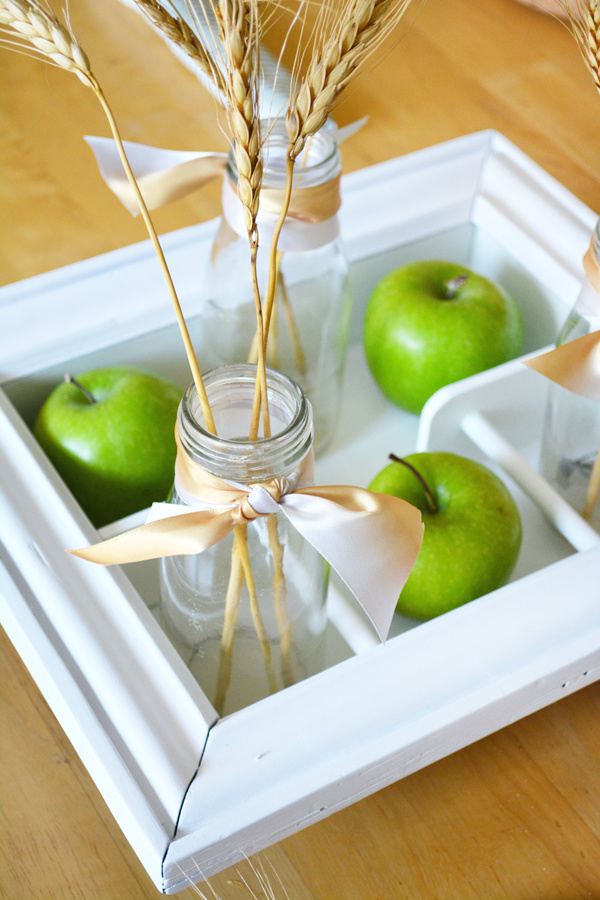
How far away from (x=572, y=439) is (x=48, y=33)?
16.3 inches

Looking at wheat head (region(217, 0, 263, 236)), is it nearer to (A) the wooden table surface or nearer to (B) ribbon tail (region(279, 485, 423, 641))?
(B) ribbon tail (region(279, 485, 423, 641))

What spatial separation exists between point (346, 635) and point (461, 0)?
92 centimetres

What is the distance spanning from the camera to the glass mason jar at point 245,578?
14.5 inches

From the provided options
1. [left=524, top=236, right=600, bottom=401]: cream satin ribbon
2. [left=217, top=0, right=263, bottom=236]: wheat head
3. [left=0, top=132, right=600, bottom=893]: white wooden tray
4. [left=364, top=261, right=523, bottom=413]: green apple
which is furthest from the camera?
[left=364, top=261, right=523, bottom=413]: green apple

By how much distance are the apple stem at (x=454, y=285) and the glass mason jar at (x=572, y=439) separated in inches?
3.8

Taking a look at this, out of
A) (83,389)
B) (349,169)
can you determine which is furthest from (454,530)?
(349,169)

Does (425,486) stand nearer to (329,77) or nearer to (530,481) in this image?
(530,481)

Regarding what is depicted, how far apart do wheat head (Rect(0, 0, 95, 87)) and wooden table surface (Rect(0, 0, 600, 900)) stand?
34cm

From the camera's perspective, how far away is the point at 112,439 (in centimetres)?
54

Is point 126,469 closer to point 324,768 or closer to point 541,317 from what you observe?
point 324,768

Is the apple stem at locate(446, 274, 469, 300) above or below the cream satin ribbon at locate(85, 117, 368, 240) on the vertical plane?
below

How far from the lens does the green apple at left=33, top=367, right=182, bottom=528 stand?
1.79ft

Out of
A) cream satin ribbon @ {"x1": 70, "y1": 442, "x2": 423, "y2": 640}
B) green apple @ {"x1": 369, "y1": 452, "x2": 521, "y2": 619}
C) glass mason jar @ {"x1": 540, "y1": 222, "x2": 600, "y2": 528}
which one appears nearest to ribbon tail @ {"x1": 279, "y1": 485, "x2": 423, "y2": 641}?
cream satin ribbon @ {"x1": 70, "y1": 442, "x2": 423, "y2": 640}

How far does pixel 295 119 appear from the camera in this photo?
11.8 inches
